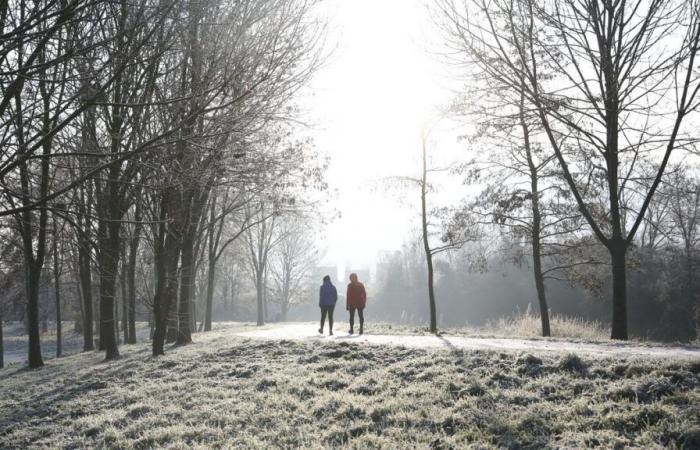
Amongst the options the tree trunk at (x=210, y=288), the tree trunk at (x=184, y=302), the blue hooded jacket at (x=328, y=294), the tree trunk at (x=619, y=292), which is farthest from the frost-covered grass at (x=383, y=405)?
the tree trunk at (x=210, y=288)

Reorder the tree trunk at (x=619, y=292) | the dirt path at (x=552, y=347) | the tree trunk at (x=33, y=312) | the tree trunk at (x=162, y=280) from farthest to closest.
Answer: the tree trunk at (x=33, y=312), the tree trunk at (x=162, y=280), the tree trunk at (x=619, y=292), the dirt path at (x=552, y=347)

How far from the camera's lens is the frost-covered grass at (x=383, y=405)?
16.8 feet

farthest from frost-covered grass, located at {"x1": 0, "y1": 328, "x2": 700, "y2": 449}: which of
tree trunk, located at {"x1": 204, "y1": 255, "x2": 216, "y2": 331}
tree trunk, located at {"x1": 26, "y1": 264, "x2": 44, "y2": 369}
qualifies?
tree trunk, located at {"x1": 204, "y1": 255, "x2": 216, "y2": 331}

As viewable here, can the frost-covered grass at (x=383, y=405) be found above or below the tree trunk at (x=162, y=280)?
below

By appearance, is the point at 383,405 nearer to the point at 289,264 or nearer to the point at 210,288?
the point at 210,288

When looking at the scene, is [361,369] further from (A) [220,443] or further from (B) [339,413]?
(A) [220,443]

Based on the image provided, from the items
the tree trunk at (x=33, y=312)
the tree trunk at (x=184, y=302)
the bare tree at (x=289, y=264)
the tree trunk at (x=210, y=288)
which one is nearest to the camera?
the tree trunk at (x=33, y=312)

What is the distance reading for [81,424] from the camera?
7.47 m

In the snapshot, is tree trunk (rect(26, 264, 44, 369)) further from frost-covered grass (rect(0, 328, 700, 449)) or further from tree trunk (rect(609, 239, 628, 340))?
tree trunk (rect(609, 239, 628, 340))

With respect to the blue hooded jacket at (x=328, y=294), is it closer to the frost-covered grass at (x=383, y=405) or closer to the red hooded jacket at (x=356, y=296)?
the red hooded jacket at (x=356, y=296)

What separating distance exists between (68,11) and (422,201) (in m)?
15.7

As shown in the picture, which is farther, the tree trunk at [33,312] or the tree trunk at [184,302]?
the tree trunk at [184,302]

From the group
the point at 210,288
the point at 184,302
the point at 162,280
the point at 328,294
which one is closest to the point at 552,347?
the point at 328,294

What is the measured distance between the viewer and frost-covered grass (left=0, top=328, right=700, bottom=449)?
202 inches
